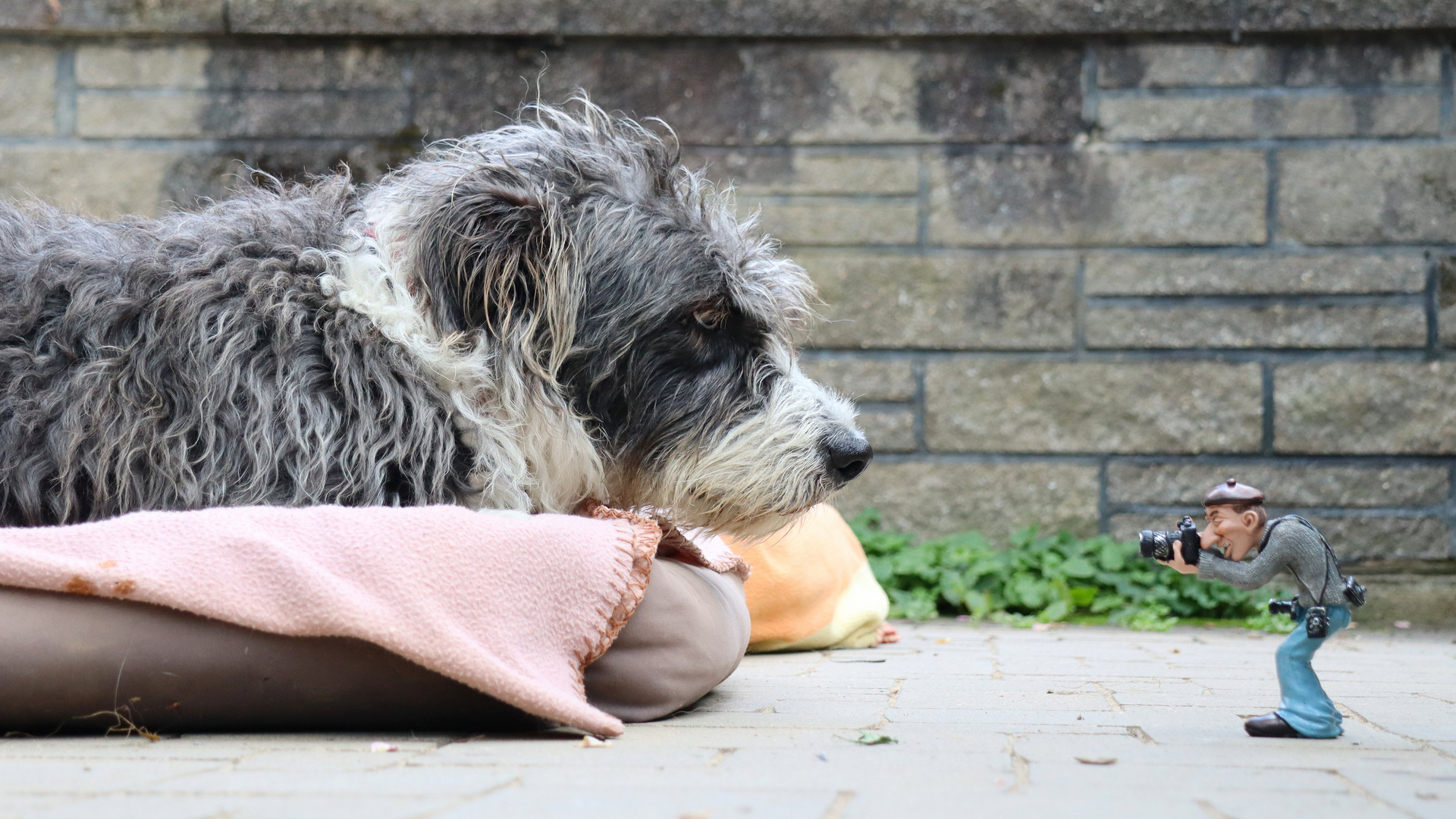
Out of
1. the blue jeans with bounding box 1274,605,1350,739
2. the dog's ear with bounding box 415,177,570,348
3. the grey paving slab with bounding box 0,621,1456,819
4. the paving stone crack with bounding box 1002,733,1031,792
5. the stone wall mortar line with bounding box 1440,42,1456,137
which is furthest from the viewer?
the stone wall mortar line with bounding box 1440,42,1456,137

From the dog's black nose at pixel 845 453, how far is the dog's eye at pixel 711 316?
1.45 ft

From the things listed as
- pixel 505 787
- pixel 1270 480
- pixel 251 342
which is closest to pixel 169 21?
pixel 251 342

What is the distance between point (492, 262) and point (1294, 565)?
2.00 meters

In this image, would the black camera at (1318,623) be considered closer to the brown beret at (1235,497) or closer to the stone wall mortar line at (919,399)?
the brown beret at (1235,497)

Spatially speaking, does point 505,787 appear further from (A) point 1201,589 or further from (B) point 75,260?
(A) point 1201,589

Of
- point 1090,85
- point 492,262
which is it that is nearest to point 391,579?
point 492,262

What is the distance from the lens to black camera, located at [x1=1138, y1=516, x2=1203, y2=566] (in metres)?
2.56

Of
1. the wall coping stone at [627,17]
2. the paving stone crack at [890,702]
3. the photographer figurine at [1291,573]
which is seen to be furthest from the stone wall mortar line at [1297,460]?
the photographer figurine at [1291,573]

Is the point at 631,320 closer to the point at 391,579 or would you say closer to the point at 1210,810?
the point at 391,579

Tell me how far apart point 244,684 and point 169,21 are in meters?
4.71

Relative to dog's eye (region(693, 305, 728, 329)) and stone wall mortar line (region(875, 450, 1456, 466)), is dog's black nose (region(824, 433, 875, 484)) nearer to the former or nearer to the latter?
dog's eye (region(693, 305, 728, 329))

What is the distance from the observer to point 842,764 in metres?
2.23

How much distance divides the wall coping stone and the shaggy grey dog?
2696mm

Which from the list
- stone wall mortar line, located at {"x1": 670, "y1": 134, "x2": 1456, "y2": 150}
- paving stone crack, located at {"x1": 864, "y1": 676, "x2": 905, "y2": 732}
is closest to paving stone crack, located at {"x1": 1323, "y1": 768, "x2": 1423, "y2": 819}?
paving stone crack, located at {"x1": 864, "y1": 676, "x2": 905, "y2": 732}
